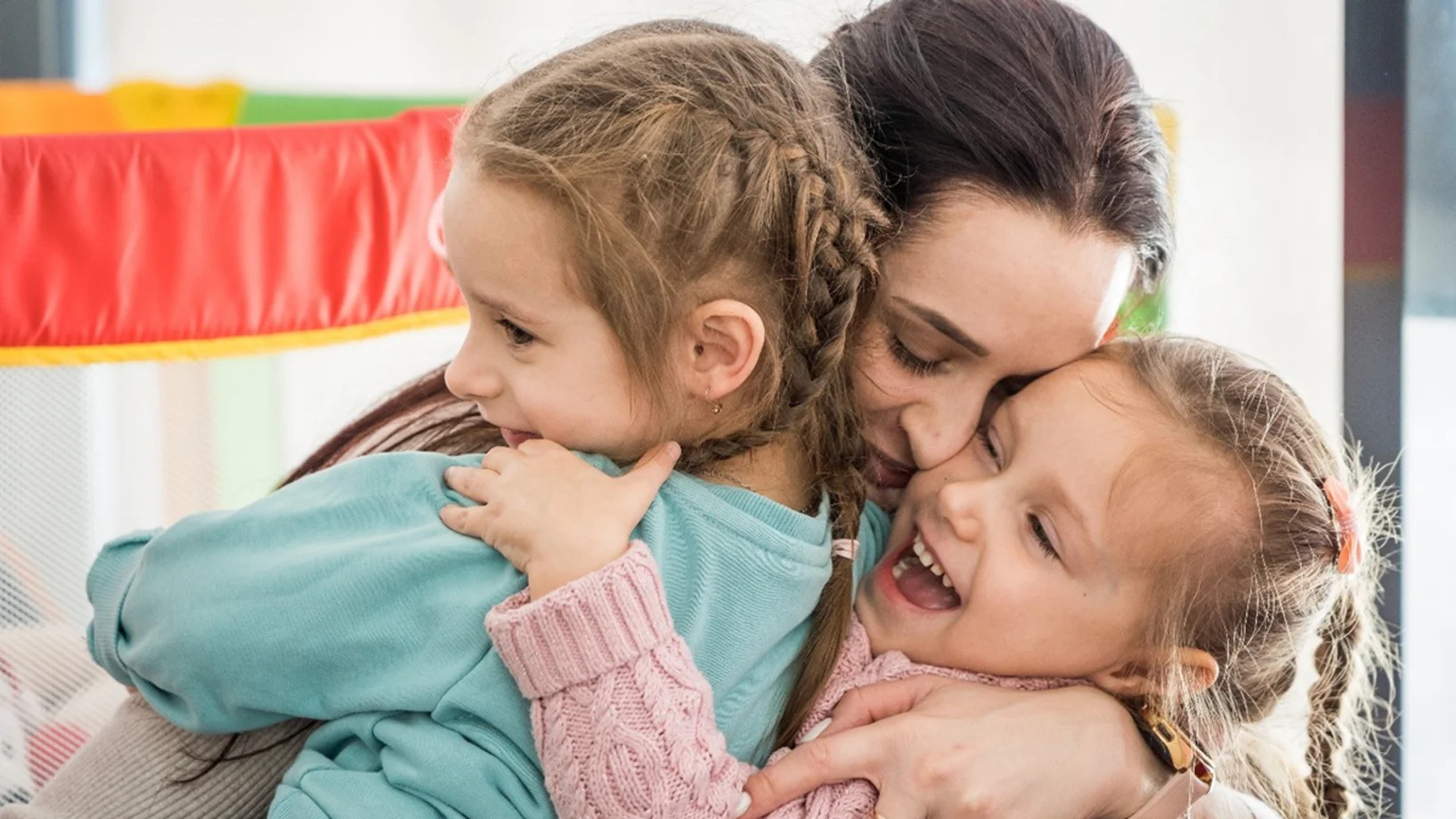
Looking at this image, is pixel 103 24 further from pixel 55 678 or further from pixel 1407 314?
pixel 1407 314

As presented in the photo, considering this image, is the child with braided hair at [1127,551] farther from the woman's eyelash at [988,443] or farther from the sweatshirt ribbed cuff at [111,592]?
the sweatshirt ribbed cuff at [111,592]

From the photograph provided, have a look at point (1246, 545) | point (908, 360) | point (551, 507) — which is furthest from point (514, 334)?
point (1246, 545)

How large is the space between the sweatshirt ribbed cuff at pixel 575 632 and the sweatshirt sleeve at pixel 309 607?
0.06 meters

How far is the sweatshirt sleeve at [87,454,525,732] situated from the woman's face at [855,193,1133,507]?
40 cm

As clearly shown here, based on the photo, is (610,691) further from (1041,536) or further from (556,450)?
(1041,536)

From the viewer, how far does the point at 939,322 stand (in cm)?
113

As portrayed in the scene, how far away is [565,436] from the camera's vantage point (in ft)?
3.41

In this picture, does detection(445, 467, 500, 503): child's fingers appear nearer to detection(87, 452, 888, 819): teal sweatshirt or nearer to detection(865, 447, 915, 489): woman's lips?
detection(87, 452, 888, 819): teal sweatshirt

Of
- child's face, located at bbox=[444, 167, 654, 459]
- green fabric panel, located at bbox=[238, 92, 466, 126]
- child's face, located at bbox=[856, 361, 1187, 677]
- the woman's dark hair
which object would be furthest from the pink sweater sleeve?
green fabric panel, located at bbox=[238, 92, 466, 126]

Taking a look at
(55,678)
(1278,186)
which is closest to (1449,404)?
(1278,186)

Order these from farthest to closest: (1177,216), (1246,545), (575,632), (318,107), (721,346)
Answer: (1177,216) < (318,107) < (1246,545) < (721,346) < (575,632)

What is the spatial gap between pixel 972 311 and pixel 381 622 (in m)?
0.53

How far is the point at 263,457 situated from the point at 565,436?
0.64 meters

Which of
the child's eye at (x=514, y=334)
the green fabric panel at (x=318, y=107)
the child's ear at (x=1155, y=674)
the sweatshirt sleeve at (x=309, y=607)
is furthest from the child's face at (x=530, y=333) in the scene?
the green fabric panel at (x=318, y=107)
